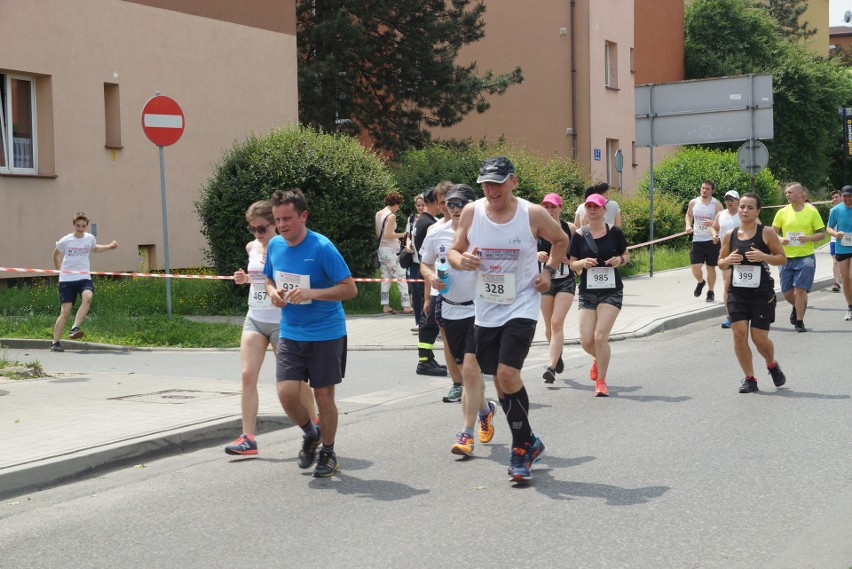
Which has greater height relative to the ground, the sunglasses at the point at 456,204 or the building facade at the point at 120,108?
the building facade at the point at 120,108

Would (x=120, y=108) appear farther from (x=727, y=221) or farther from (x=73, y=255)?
(x=727, y=221)

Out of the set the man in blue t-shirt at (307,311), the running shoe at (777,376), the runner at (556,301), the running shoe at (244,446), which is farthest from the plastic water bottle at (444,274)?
the running shoe at (777,376)

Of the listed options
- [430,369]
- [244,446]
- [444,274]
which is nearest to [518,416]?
[444,274]

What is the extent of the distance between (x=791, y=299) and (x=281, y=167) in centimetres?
743

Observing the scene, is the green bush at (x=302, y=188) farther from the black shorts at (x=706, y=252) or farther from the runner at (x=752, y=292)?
the runner at (x=752, y=292)

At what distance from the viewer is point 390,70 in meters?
31.9

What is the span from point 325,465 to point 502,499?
1.34 meters

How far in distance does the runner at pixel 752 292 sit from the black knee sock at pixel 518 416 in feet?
12.1

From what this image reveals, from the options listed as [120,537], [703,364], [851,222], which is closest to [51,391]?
[120,537]

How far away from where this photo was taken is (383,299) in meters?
16.6

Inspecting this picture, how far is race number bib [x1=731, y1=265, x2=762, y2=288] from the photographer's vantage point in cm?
975

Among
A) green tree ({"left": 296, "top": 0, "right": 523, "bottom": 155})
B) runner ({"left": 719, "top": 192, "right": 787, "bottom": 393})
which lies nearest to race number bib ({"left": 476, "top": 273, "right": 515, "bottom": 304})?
runner ({"left": 719, "top": 192, "right": 787, "bottom": 393})

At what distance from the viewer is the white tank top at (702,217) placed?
57.9 ft

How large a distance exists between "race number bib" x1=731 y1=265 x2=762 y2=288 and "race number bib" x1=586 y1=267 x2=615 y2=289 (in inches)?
44.2
